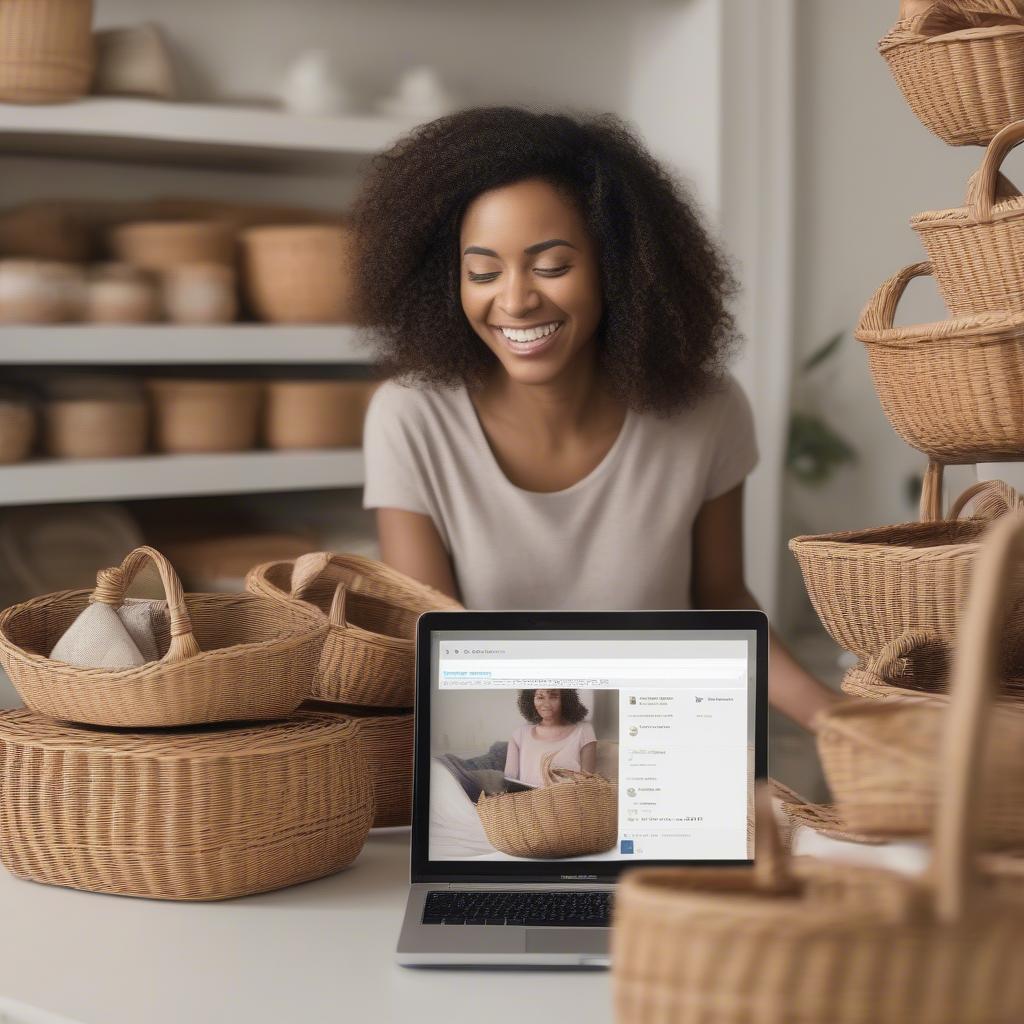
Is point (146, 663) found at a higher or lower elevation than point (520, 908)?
higher

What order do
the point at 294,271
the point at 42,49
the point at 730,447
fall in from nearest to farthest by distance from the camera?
the point at 730,447, the point at 42,49, the point at 294,271

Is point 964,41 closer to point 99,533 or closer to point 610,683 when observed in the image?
point 610,683

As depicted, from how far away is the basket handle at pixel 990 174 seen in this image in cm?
101

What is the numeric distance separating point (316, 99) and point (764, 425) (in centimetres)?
105

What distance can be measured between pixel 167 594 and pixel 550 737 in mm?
299

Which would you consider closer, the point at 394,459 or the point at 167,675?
the point at 167,675

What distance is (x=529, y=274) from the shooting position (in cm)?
155

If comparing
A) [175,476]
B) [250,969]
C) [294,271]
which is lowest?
[250,969]

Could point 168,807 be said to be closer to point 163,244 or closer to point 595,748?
point 595,748

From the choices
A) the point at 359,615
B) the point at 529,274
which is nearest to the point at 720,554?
the point at 529,274

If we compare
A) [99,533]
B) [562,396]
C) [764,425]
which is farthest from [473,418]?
[764,425]

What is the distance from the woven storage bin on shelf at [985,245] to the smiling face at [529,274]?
54 centimetres

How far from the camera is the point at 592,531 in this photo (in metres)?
1.71

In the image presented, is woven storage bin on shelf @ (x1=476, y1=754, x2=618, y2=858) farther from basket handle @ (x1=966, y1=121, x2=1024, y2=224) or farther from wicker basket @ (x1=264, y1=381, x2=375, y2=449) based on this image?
wicker basket @ (x1=264, y1=381, x2=375, y2=449)
